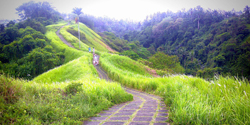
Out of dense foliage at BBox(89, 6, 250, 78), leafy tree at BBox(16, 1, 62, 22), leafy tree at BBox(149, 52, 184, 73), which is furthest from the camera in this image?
leafy tree at BBox(16, 1, 62, 22)

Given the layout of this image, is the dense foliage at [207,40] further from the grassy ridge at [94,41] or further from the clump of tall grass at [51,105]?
the clump of tall grass at [51,105]

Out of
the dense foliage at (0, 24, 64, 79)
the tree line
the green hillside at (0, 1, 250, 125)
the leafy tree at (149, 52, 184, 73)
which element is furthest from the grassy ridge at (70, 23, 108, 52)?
the leafy tree at (149, 52, 184, 73)

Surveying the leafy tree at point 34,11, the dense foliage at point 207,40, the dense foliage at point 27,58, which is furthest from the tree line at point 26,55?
the leafy tree at point 34,11

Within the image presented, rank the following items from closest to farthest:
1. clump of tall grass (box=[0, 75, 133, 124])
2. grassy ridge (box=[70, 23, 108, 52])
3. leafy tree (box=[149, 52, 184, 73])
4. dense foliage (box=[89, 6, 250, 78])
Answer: clump of tall grass (box=[0, 75, 133, 124]) < leafy tree (box=[149, 52, 184, 73]) < dense foliage (box=[89, 6, 250, 78]) < grassy ridge (box=[70, 23, 108, 52])

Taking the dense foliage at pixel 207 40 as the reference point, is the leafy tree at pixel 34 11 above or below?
above

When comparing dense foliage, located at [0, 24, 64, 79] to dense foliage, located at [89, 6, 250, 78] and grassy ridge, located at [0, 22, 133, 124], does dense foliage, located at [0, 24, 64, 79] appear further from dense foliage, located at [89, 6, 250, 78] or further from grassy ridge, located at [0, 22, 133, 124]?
dense foliage, located at [89, 6, 250, 78]

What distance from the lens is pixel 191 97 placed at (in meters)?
3.33

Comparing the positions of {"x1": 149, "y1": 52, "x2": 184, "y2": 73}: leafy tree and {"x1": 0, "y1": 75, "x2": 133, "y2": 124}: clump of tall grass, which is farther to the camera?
{"x1": 149, "y1": 52, "x2": 184, "y2": 73}: leafy tree

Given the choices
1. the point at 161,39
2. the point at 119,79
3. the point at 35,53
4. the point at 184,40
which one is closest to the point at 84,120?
the point at 119,79

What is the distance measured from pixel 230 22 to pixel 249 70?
3683 cm

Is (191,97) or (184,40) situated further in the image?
(184,40)

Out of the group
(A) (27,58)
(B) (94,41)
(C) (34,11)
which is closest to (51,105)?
(A) (27,58)

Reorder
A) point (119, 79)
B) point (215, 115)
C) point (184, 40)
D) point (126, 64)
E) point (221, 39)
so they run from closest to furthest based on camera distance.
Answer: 1. point (215, 115)
2. point (119, 79)
3. point (126, 64)
4. point (221, 39)
5. point (184, 40)

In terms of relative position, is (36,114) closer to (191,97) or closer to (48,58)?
(191,97)
